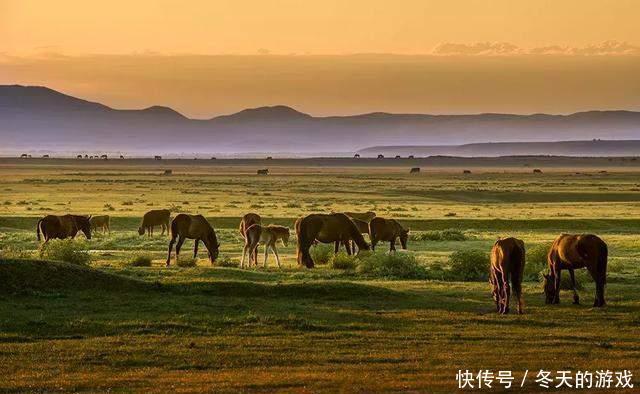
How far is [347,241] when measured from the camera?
1427 inches

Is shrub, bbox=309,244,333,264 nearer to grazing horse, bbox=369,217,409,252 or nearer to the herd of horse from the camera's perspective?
the herd of horse

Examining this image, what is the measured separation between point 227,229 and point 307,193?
46.5m

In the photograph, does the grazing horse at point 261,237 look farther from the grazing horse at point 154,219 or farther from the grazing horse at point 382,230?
the grazing horse at point 154,219

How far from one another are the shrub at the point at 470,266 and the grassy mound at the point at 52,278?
10.0m

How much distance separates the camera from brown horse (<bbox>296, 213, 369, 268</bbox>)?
3441 centimetres

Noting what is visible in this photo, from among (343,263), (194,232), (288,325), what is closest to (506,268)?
(288,325)

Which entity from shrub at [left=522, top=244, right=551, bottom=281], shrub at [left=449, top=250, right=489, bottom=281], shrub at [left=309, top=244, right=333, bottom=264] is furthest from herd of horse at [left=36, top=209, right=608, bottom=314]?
shrub at [left=522, top=244, right=551, bottom=281]

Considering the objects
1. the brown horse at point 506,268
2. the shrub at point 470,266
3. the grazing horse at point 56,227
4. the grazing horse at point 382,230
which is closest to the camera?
the brown horse at point 506,268

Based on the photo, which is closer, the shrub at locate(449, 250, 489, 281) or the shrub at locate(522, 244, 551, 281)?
the shrub at locate(449, 250, 489, 281)

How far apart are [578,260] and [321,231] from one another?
458 inches

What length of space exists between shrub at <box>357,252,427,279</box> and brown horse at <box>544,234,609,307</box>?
258 inches

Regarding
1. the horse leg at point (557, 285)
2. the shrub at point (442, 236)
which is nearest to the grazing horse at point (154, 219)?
the shrub at point (442, 236)

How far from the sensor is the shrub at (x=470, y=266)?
31859 millimetres

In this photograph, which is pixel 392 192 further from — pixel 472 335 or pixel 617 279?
pixel 472 335
